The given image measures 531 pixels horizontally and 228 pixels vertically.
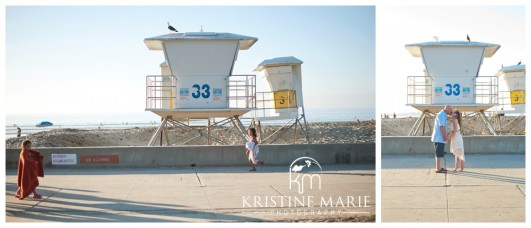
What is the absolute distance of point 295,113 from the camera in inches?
917

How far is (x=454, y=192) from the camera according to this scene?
32.9ft

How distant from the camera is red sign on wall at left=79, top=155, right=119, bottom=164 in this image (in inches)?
Result: 575

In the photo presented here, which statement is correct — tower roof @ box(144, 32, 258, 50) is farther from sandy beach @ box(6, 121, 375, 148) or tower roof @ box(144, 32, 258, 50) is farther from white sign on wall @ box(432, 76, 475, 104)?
sandy beach @ box(6, 121, 375, 148)

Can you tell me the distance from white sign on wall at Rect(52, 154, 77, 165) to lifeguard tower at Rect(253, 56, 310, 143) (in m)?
9.11

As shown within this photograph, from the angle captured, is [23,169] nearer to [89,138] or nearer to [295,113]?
[295,113]

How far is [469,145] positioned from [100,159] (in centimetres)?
1035

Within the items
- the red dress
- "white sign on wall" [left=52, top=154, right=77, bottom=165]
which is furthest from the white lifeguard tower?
the red dress

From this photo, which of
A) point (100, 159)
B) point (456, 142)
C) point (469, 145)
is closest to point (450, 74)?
point (469, 145)

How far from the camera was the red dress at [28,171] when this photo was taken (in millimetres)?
10234

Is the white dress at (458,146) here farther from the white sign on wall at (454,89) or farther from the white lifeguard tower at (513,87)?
the white lifeguard tower at (513,87)

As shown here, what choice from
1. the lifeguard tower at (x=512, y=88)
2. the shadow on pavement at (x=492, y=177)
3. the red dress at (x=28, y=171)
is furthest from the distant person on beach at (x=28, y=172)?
the lifeguard tower at (x=512, y=88)

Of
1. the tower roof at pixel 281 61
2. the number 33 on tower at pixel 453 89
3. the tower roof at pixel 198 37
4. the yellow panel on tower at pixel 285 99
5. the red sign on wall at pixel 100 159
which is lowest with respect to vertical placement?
the red sign on wall at pixel 100 159

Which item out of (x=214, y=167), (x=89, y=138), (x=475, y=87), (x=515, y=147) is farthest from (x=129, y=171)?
(x=89, y=138)

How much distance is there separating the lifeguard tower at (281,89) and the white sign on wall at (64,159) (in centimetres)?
911
